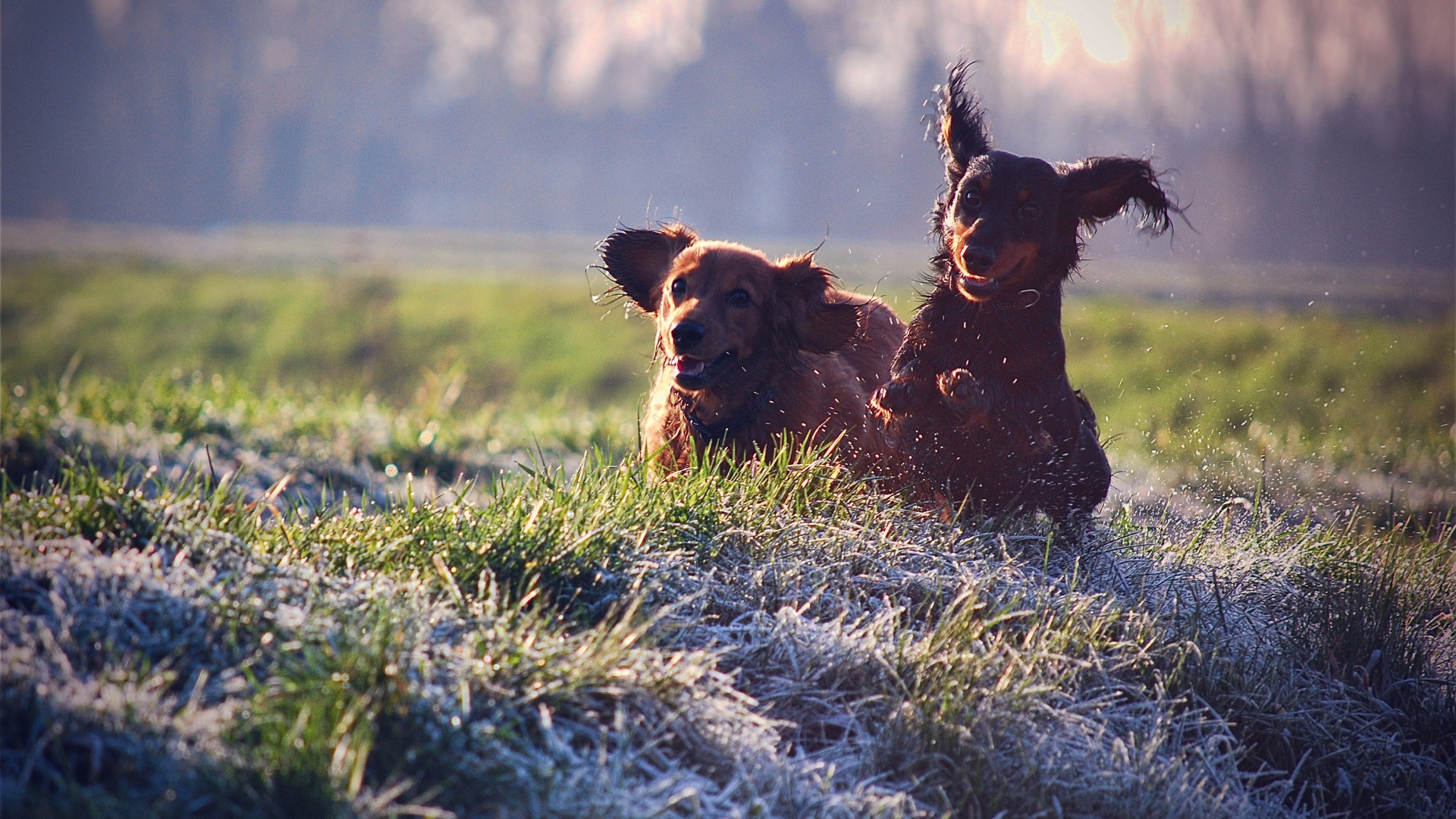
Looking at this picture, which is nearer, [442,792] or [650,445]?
[442,792]

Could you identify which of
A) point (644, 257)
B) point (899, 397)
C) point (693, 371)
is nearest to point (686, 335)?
point (693, 371)

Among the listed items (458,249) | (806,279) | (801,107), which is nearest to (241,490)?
(806,279)

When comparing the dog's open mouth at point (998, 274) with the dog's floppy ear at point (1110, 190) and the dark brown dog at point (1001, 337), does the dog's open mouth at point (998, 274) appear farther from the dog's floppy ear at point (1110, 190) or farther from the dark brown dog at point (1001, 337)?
the dog's floppy ear at point (1110, 190)

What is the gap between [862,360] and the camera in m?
4.80

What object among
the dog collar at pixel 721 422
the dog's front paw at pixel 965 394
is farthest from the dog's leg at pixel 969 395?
the dog collar at pixel 721 422

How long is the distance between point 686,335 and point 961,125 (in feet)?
4.06

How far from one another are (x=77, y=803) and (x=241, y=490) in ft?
4.40

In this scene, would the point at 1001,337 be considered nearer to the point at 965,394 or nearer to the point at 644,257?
the point at 965,394

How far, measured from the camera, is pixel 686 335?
3799 millimetres

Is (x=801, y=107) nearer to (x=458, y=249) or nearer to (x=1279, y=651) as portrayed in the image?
(x=458, y=249)

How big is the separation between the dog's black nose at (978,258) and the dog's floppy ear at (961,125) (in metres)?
0.55

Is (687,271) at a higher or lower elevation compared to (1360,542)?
higher

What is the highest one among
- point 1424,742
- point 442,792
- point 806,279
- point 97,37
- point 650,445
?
point 97,37

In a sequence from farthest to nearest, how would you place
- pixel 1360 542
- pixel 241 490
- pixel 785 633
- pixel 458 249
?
pixel 458 249
pixel 1360 542
pixel 241 490
pixel 785 633
